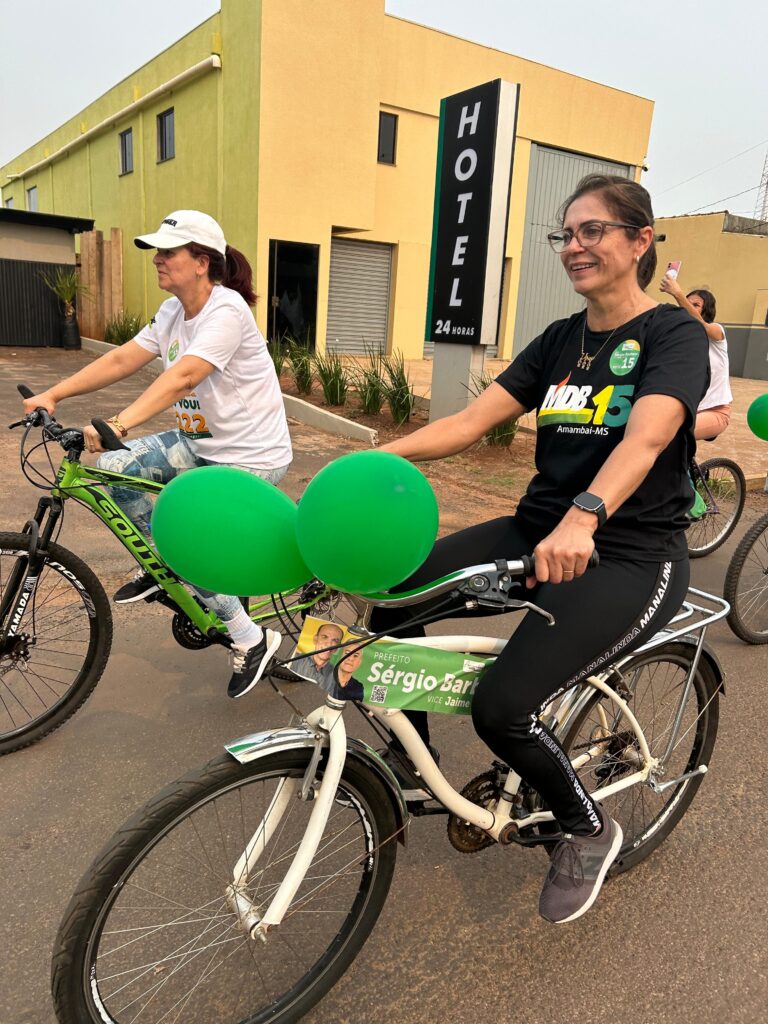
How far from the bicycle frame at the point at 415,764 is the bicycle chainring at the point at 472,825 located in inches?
1.5

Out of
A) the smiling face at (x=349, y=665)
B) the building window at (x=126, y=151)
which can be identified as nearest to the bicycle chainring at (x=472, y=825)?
the smiling face at (x=349, y=665)

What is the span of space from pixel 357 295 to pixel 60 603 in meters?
17.0

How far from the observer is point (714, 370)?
19.6ft

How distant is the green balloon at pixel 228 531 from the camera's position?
63.4 inches

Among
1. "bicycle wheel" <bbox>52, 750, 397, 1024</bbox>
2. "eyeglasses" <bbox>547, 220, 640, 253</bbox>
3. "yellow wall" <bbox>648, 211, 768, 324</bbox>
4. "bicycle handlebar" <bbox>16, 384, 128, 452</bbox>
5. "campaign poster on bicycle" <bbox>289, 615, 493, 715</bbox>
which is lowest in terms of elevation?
"bicycle wheel" <bbox>52, 750, 397, 1024</bbox>

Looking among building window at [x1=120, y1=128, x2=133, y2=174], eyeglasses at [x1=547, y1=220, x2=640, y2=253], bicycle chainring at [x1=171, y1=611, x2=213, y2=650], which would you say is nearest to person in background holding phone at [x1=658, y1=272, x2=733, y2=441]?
eyeglasses at [x1=547, y1=220, x2=640, y2=253]

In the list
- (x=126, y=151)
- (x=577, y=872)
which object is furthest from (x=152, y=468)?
(x=126, y=151)

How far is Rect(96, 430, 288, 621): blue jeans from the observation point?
3053 mm

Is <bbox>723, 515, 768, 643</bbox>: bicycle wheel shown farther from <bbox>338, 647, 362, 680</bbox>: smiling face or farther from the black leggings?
<bbox>338, 647, 362, 680</bbox>: smiling face

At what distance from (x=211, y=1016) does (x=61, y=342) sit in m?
19.0

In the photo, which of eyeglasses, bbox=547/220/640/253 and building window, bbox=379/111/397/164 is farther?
building window, bbox=379/111/397/164

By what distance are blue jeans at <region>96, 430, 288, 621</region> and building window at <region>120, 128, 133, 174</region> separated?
2066cm

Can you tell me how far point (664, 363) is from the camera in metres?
1.98

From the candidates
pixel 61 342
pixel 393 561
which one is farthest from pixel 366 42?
pixel 393 561
